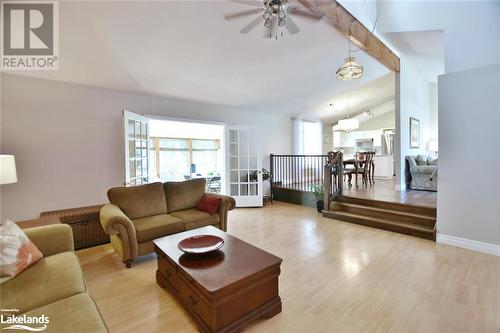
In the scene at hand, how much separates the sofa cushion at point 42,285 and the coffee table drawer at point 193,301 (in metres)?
0.71

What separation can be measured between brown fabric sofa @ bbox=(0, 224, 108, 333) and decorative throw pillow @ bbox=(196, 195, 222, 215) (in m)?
1.81

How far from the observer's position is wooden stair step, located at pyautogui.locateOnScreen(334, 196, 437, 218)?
3.85 meters

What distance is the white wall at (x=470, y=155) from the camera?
9.71 feet

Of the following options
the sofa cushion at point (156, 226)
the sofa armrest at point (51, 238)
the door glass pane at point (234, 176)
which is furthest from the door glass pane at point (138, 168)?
the door glass pane at point (234, 176)

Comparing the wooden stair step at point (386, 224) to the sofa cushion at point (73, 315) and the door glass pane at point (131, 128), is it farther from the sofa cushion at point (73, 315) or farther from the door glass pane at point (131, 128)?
the sofa cushion at point (73, 315)

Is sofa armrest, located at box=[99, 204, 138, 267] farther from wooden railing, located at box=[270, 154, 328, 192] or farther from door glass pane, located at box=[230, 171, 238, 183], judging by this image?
wooden railing, located at box=[270, 154, 328, 192]

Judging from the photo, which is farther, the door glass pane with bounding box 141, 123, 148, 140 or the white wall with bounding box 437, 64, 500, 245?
the door glass pane with bounding box 141, 123, 148, 140

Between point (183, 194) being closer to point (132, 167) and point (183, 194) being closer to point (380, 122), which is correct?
point (132, 167)

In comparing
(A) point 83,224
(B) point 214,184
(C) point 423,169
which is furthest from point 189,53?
(C) point 423,169

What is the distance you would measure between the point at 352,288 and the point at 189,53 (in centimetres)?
366

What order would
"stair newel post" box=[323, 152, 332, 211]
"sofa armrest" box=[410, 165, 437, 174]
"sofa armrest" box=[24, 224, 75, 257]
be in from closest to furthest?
"sofa armrest" box=[24, 224, 75, 257] → "stair newel post" box=[323, 152, 332, 211] → "sofa armrest" box=[410, 165, 437, 174]

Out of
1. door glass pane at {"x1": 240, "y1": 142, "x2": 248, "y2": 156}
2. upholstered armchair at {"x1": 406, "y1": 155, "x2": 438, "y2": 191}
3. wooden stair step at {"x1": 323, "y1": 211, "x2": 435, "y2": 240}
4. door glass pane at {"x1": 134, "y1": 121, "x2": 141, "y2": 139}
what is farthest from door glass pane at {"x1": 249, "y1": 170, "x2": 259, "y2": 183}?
upholstered armchair at {"x1": 406, "y1": 155, "x2": 438, "y2": 191}

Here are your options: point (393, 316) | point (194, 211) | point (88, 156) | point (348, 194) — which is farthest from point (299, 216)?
Result: point (88, 156)

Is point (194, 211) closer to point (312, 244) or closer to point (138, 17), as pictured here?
point (312, 244)
